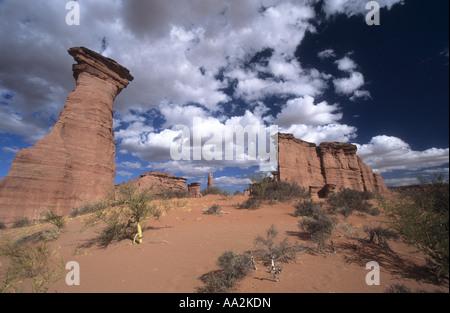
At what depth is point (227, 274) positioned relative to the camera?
3.74 m

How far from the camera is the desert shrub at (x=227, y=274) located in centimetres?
342

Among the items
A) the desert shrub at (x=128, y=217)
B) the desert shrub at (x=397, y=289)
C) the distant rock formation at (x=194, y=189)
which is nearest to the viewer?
the desert shrub at (x=397, y=289)

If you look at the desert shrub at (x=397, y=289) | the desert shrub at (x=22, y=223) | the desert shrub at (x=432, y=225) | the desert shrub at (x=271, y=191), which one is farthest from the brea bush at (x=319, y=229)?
the desert shrub at (x=22, y=223)

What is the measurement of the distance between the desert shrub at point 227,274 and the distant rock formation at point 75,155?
54.9 ft

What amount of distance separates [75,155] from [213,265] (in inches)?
711

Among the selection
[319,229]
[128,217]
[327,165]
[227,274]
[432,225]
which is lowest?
[227,274]

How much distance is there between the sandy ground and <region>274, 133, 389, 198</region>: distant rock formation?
81.6ft

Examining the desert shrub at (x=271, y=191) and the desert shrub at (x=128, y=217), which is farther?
the desert shrub at (x=271, y=191)

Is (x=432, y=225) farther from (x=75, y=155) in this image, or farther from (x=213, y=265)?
(x=75, y=155)

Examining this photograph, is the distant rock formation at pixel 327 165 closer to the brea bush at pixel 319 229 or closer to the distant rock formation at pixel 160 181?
the distant rock formation at pixel 160 181

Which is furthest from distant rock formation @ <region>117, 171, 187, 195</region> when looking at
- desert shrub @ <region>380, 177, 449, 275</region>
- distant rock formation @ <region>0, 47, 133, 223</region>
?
desert shrub @ <region>380, 177, 449, 275</region>

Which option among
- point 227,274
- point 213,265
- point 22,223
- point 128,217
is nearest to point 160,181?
point 22,223
